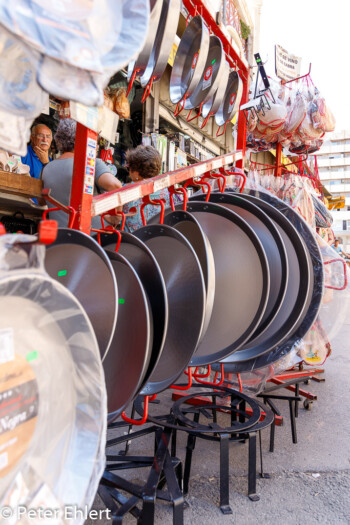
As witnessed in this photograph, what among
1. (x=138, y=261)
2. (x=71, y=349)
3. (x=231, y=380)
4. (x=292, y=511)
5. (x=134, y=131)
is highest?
(x=134, y=131)

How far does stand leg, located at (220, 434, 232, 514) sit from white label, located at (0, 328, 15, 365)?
109 cm

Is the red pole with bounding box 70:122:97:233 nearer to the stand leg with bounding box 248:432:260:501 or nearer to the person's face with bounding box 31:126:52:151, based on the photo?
the stand leg with bounding box 248:432:260:501

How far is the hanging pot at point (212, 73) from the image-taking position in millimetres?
1456

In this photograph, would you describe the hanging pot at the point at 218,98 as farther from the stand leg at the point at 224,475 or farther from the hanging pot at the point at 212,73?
the stand leg at the point at 224,475

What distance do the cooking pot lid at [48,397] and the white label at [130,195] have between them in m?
0.54

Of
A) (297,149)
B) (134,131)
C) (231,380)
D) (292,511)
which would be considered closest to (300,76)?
(297,149)

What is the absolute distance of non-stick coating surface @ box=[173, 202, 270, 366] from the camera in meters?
1.19

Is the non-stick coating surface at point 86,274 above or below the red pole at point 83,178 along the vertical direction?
below

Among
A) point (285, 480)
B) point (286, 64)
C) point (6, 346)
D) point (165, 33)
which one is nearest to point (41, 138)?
point (165, 33)

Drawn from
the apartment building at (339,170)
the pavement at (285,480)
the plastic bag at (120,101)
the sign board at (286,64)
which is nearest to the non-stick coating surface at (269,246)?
the pavement at (285,480)

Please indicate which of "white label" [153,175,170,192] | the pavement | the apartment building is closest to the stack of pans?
"white label" [153,175,170,192]

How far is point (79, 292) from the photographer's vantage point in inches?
33.4

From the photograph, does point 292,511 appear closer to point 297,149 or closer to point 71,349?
point 71,349

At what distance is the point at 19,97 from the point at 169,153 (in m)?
3.07
